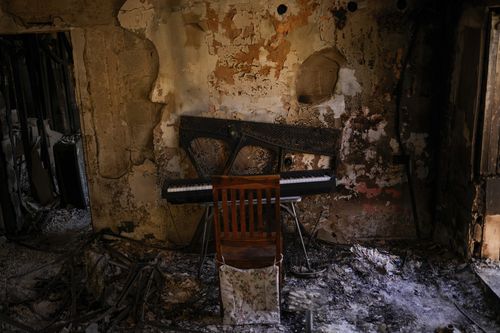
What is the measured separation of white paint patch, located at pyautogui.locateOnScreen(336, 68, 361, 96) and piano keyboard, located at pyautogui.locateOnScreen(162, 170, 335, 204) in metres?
0.86

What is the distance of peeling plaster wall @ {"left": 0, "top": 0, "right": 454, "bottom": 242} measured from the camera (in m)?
4.42

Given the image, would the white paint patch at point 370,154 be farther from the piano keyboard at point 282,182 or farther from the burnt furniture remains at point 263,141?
the piano keyboard at point 282,182

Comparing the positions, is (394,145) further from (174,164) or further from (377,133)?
(174,164)

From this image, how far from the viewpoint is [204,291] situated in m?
4.12

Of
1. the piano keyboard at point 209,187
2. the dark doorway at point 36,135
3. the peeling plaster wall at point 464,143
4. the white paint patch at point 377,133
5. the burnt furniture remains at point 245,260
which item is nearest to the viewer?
the burnt furniture remains at point 245,260

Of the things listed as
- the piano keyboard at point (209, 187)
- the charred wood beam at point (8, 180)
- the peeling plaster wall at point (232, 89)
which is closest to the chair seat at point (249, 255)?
the piano keyboard at point (209, 187)

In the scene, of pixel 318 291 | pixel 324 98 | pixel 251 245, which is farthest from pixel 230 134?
pixel 318 291

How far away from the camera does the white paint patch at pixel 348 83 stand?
15.0 ft

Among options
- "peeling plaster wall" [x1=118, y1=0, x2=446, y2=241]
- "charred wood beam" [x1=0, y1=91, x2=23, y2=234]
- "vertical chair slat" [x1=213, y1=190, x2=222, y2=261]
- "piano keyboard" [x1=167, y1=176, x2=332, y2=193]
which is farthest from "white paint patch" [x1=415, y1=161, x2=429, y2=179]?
"charred wood beam" [x1=0, y1=91, x2=23, y2=234]

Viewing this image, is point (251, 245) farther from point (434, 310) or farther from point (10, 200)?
point (10, 200)

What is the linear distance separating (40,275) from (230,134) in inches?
89.1

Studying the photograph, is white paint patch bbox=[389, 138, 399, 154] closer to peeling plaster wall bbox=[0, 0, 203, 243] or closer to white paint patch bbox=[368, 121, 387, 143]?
white paint patch bbox=[368, 121, 387, 143]

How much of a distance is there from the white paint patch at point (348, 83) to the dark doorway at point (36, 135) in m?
2.94

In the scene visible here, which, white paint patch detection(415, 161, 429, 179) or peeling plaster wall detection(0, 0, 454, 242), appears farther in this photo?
white paint patch detection(415, 161, 429, 179)
